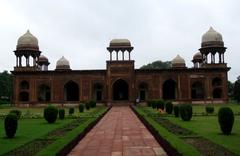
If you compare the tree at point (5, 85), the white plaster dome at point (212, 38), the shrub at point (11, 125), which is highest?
the white plaster dome at point (212, 38)

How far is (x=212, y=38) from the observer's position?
1569 inches

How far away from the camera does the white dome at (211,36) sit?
39844 mm

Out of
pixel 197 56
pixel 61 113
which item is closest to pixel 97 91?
pixel 197 56

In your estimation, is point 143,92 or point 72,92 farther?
point 72,92

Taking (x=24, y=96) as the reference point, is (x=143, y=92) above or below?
above

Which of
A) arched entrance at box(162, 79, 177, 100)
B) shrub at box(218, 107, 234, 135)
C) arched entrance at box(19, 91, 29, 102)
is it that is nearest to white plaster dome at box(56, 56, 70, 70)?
arched entrance at box(19, 91, 29, 102)

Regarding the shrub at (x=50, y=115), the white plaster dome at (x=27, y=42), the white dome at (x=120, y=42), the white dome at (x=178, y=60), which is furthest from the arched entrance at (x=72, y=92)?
the shrub at (x=50, y=115)

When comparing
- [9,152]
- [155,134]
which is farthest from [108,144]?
[9,152]

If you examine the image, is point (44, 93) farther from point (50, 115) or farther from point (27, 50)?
point (50, 115)

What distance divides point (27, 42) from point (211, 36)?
18.5 m

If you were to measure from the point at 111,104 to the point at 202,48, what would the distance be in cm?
1115

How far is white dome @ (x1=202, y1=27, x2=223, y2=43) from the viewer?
131ft

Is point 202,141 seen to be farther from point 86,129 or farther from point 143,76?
point 143,76

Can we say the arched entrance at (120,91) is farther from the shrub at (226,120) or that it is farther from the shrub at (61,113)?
the shrub at (226,120)
